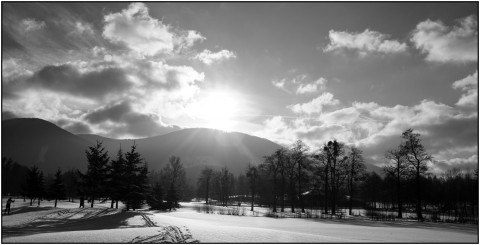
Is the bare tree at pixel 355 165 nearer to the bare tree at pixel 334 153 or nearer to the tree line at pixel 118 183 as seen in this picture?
the bare tree at pixel 334 153

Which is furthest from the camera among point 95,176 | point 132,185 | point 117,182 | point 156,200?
point 156,200

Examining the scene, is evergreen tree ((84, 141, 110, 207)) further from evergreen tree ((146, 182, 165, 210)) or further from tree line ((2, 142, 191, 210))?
evergreen tree ((146, 182, 165, 210))

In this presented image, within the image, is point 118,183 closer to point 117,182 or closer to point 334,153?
point 117,182

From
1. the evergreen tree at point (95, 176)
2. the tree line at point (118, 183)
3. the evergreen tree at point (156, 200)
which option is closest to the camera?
the tree line at point (118, 183)

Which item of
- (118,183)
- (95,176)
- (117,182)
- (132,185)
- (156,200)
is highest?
(95,176)

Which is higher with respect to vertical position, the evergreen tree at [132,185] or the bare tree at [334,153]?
the bare tree at [334,153]

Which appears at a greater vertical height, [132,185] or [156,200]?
[132,185]

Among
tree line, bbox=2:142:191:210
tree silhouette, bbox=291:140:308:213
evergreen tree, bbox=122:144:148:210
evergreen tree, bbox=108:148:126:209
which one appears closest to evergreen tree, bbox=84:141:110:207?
tree line, bbox=2:142:191:210

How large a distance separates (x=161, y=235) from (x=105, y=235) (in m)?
2.34

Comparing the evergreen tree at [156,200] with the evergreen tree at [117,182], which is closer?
the evergreen tree at [117,182]

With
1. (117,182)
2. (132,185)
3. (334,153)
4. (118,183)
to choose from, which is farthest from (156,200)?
(334,153)

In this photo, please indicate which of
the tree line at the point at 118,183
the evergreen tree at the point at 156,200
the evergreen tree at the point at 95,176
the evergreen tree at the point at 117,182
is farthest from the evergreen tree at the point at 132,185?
the evergreen tree at the point at 95,176

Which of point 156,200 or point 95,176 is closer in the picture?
point 95,176

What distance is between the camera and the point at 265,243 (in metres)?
12.4
